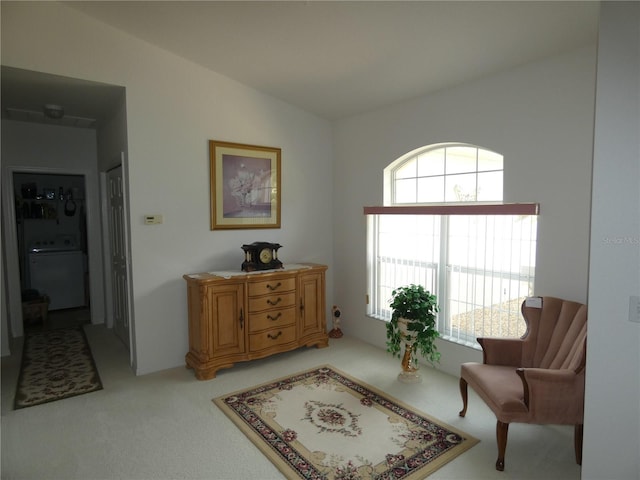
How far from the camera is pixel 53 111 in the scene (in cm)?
393

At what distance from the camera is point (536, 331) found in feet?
8.96

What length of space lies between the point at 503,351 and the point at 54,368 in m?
3.89

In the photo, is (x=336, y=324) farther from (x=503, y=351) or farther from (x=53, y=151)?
(x=53, y=151)

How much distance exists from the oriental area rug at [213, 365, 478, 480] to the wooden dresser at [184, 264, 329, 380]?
1.55 feet

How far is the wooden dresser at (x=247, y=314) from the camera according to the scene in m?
3.45

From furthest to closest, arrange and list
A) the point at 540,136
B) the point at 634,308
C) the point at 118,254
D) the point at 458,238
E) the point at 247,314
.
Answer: the point at 118,254 < the point at 247,314 < the point at 458,238 < the point at 540,136 < the point at 634,308

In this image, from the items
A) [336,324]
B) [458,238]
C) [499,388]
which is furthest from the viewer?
[336,324]

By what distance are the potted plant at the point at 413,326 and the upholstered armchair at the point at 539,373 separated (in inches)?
20.9

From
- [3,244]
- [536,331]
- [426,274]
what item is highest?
[3,244]

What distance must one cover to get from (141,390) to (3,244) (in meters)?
2.55

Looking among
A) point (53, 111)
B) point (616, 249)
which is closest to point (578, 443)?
point (616, 249)

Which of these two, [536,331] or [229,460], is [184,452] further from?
[536,331]

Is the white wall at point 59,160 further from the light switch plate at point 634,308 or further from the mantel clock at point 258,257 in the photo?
the light switch plate at point 634,308

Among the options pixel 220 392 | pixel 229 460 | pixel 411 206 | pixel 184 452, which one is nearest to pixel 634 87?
pixel 411 206
